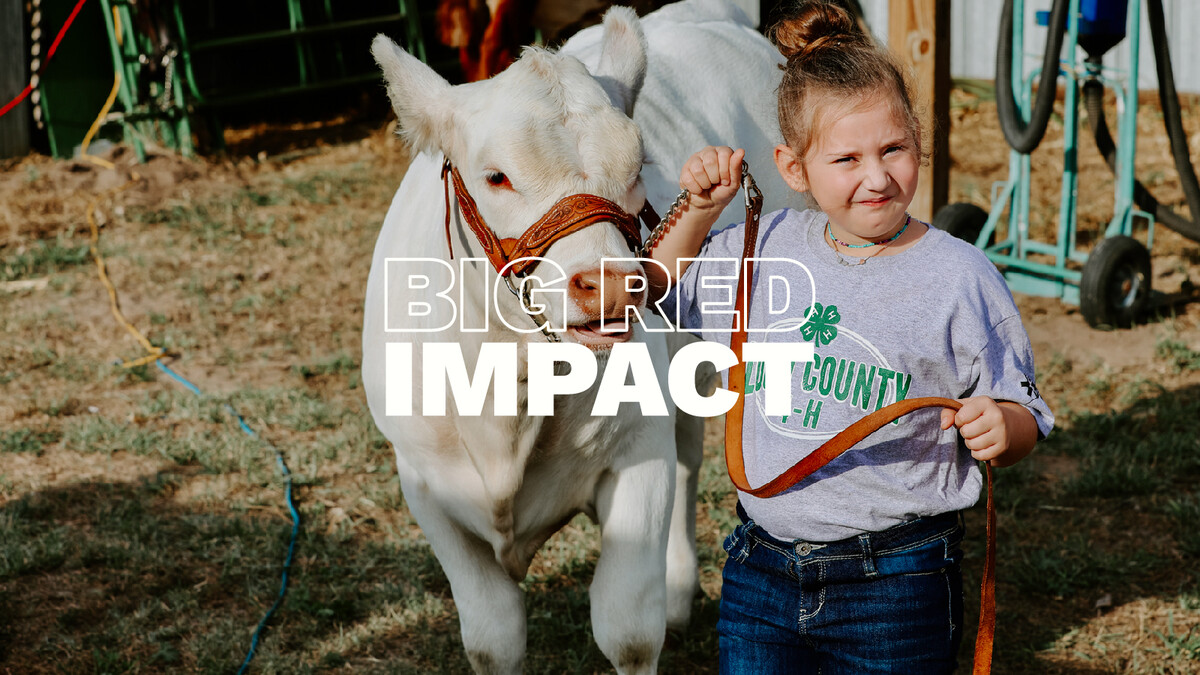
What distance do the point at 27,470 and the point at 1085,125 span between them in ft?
27.5

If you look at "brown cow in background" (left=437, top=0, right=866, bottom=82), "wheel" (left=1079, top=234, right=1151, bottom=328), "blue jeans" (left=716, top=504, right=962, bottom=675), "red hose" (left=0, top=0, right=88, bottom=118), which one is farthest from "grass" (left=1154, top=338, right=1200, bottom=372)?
"red hose" (left=0, top=0, right=88, bottom=118)

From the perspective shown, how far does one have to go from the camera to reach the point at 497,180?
7.45 ft

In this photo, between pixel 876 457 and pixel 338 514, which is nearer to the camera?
pixel 876 457

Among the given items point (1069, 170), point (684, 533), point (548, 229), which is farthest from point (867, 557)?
point (1069, 170)

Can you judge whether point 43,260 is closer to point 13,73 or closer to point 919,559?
point 13,73

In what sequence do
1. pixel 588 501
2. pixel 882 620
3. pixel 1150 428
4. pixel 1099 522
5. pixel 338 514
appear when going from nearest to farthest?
pixel 882 620 → pixel 588 501 → pixel 1099 522 → pixel 338 514 → pixel 1150 428

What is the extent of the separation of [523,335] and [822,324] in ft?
2.24

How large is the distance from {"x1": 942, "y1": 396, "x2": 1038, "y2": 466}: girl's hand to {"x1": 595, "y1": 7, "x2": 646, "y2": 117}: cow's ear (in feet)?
3.52

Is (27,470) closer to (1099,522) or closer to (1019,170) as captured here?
(1099,522)

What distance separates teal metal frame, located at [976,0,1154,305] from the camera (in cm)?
576

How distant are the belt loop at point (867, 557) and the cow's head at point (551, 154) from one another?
1.84ft

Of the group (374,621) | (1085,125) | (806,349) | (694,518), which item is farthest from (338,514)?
(1085,125)

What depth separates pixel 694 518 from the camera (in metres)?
3.72

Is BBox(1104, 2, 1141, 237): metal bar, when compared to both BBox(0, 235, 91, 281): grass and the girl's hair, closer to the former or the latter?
the girl's hair
